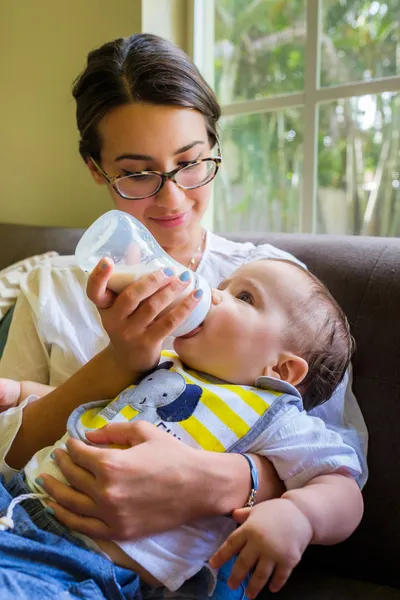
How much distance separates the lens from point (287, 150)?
7.01ft

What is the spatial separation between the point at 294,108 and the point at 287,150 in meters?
0.14

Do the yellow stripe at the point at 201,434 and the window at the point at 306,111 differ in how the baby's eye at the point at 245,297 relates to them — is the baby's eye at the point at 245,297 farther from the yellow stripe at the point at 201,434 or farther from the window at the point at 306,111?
the window at the point at 306,111

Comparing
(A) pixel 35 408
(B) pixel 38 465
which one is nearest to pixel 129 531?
(B) pixel 38 465

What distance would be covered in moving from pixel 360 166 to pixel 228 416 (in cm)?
122

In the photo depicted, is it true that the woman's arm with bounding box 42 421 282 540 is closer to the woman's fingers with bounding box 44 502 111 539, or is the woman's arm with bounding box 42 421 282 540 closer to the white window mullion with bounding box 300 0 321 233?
the woman's fingers with bounding box 44 502 111 539

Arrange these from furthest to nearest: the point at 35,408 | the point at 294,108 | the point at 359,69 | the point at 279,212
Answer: the point at 279,212, the point at 294,108, the point at 359,69, the point at 35,408

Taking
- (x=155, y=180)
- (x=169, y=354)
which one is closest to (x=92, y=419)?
(x=169, y=354)

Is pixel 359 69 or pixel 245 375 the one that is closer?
pixel 245 375

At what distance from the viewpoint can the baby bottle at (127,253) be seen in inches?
38.9

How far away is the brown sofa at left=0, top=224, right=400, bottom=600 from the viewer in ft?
3.92

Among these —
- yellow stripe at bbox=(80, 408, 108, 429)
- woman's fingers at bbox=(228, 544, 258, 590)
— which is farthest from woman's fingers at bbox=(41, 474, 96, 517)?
woman's fingers at bbox=(228, 544, 258, 590)

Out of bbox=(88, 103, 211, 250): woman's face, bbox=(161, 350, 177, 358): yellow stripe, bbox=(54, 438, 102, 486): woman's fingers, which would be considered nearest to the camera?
bbox=(54, 438, 102, 486): woman's fingers

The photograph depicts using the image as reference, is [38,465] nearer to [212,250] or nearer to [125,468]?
[125,468]

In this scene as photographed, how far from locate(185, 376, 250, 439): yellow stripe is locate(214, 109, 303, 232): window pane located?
49.7 inches
